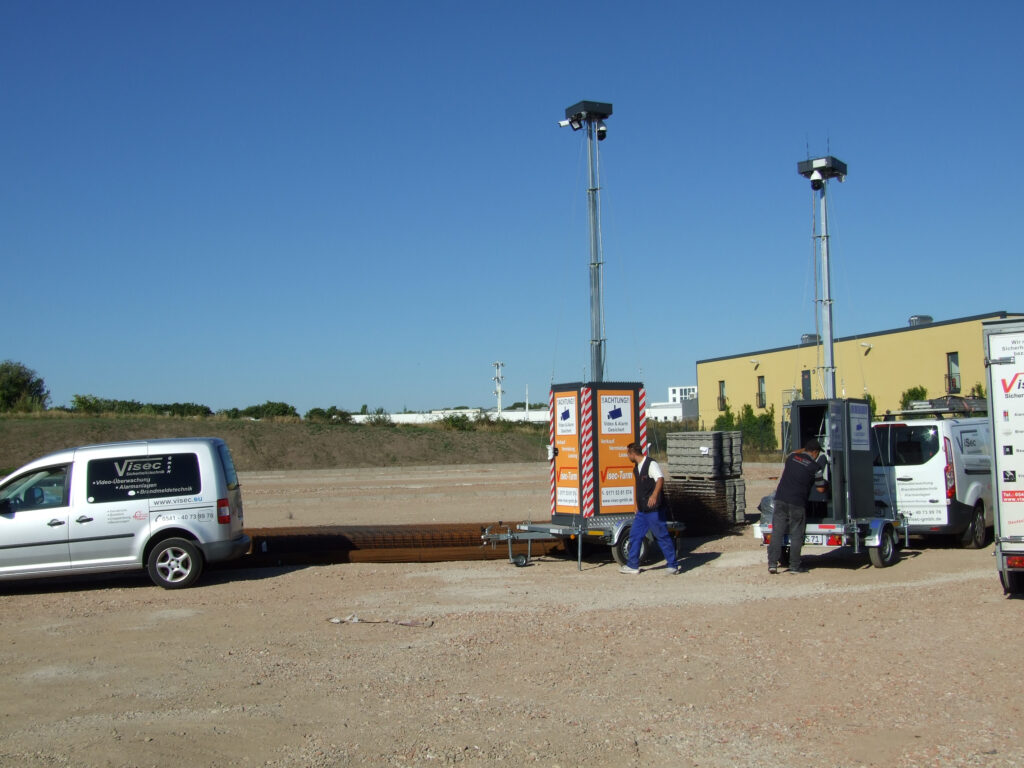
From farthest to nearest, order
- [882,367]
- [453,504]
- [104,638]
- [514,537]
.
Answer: [882,367]
[453,504]
[514,537]
[104,638]

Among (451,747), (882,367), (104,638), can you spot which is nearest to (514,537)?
(104,638)

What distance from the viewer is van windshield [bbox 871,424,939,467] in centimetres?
1459

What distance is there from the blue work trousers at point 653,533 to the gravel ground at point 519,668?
1.14ft

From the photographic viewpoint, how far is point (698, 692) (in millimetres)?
7270

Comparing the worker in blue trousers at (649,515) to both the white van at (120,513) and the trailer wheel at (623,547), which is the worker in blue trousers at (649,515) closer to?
the trailer wheel at (623,547)

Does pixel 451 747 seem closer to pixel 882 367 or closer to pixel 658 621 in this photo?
pixel 658 621

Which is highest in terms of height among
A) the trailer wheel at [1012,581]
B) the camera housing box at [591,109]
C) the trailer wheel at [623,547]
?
the camera housing box at [591,109]

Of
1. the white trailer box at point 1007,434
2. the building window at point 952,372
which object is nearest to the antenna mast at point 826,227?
the white trailer box at point 1007,434

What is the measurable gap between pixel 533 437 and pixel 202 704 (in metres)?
62.5

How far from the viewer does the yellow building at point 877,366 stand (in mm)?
48062

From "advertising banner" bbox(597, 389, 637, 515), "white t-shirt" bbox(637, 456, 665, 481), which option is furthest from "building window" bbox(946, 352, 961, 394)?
"white t-shirt" bbox(637, 456, 665, 481)

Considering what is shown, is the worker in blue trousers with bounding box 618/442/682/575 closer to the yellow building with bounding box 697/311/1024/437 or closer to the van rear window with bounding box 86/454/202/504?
the van rear window with bounding box 86/454/202/504

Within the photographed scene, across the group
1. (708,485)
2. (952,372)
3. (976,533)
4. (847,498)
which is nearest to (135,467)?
(847,498)

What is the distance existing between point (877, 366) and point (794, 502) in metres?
44.0
